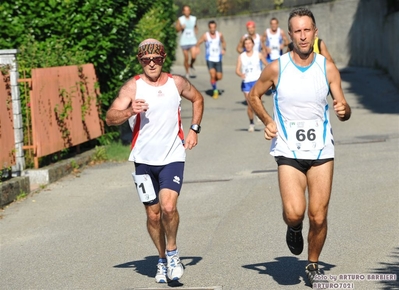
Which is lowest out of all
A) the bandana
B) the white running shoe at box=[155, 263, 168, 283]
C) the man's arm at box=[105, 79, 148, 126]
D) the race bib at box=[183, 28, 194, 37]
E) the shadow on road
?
the white running shoe at box=[155, 263, 168, 283]

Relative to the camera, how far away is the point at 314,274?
720 cm

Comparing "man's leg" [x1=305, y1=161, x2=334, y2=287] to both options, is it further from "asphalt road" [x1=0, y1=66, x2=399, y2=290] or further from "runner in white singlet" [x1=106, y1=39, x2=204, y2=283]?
"runner in white singlet" [x1=106, y1=39, x2=204, y2=283]

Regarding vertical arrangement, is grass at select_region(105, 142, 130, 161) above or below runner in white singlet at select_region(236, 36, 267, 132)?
below

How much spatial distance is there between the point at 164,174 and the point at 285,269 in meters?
1.32

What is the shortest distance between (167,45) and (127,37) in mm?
8483

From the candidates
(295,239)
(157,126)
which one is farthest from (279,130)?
(157,126)

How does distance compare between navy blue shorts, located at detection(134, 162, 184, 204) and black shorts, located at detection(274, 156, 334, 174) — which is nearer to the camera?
black shorts, located at detection(274, 156, 334, 174)

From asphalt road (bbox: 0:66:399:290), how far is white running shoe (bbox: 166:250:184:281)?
0.39 ft

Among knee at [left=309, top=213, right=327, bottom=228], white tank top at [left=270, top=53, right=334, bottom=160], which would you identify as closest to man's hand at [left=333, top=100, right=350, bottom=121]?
white tank top at [left=270, top=53, right=334, bottom=160]

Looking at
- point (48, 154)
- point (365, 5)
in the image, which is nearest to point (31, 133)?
point (48, 154)

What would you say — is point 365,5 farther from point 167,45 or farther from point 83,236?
point 83,236

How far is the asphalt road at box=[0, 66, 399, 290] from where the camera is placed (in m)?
7.85

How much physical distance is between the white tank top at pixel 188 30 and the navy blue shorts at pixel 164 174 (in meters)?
20.3

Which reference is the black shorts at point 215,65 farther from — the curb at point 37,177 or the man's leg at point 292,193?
the man's leg at point 292,193
